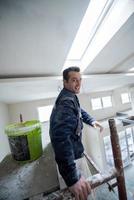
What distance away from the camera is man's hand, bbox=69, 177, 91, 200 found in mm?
586

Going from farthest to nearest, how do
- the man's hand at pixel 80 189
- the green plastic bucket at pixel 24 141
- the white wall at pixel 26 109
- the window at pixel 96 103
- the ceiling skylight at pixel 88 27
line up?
the window at pixel 96 103, the white wall at pixel 26 109, the green plastic bucket at pixel 24 141, the ceiling skylight at pixel 88 27, the man's hand at pixel 80 189

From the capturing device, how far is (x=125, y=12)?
960 millimetres

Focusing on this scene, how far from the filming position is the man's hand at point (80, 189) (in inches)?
23.1

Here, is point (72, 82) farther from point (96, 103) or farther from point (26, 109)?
point (96, 103)

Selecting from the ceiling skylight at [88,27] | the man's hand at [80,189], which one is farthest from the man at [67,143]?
the ceiling skylight at [88,27]

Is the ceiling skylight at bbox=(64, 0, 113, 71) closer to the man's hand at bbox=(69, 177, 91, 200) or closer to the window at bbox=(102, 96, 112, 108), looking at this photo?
the man's hand at bbox=(69, 177, 91, 200)

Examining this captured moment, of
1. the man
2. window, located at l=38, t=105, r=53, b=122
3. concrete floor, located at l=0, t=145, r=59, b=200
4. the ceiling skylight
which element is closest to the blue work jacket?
the man

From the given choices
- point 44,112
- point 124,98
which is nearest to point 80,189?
point 44,112

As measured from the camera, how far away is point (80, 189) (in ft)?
1.97

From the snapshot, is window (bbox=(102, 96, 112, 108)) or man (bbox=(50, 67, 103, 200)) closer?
man (bbox=(50, 67, 103, 200))

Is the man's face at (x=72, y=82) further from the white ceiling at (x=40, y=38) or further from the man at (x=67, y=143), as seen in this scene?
the white ceiling at (x=40, y=38)

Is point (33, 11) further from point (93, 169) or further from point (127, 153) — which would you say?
point (127, 153)

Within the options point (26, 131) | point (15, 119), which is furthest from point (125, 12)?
point (15, 119)

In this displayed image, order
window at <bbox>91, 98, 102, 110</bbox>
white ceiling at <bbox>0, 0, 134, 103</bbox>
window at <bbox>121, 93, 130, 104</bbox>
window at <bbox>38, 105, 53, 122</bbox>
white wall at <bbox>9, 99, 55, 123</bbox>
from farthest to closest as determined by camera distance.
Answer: window at <bbox>121, 93, 130, 104</bbox>, window at <bbox>91, 98, 102, 110</bbox>, window at <bbox>38, 105, 53, 122</bbox>, white wall at <bbox>9, 99, 55, 123</bbox>, white ceiling at <bbox>0, 0, 134, 103</bbox>
